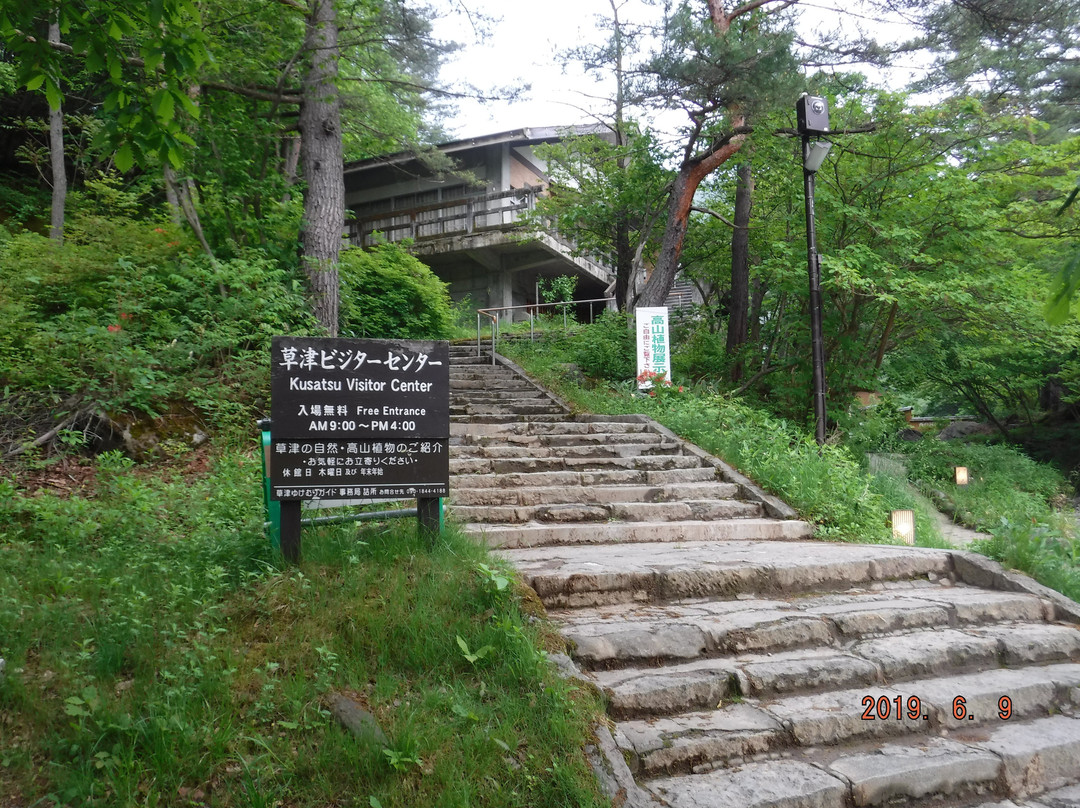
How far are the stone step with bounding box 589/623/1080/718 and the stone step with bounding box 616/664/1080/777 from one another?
75mm

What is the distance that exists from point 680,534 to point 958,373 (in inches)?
563

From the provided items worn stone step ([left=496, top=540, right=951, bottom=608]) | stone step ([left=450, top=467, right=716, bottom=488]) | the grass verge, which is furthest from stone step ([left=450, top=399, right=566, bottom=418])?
the grass verge

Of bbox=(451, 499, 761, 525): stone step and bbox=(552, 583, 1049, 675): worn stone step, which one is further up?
bbox=(451, 499, 761, 525): stone step

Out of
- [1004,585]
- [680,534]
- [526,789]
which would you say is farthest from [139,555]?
[1004,585]

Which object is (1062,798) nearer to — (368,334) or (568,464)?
(568,464)

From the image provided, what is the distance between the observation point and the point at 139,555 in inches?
170

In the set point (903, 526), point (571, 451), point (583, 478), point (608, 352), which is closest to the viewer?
point (903, 526)

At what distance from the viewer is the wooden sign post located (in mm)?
4090

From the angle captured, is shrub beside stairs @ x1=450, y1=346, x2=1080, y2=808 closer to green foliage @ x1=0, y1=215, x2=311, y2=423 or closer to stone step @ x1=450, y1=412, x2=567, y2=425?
stone step @ x1=450, y1=412, x2=567, y2=425

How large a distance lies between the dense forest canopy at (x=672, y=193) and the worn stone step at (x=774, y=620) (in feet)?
18.4

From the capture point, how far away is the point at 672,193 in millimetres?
13922

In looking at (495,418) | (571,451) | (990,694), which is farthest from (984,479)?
(990,694)

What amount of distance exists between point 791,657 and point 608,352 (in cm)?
991

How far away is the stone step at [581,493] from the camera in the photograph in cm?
681
